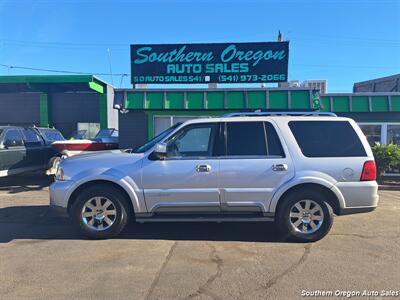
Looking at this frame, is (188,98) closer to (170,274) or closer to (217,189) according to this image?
(217,189)

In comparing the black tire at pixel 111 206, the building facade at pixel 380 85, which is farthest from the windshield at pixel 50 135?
the building facade at pixel 380 85

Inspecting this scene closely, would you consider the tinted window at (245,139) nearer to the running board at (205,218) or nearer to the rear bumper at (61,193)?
the running board at (205,218)

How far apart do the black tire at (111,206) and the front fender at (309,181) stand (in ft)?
7.26

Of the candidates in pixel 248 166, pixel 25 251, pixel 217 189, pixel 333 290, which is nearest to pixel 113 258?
pixel 25 251

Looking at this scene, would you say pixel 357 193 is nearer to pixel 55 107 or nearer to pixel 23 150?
pixel 23 150

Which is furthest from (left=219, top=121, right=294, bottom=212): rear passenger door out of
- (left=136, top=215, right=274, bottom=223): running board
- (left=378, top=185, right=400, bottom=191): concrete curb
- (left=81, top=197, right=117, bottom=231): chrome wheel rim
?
(left=378, top=185, right=400, bottom=191): concrete curb

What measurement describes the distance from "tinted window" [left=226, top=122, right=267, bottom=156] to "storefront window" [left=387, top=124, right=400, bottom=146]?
9.89 meters

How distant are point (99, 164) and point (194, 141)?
4.85 feet

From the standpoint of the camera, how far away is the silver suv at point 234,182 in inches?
219

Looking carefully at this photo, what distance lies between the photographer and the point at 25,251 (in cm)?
518

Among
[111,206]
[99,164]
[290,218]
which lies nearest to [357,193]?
[290,218]

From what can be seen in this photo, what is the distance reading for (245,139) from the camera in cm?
574

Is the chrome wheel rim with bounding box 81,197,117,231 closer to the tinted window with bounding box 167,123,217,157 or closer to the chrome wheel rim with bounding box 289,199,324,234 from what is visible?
the tinted window with bounding box 167,123,217,157

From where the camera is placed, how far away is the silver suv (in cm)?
556
